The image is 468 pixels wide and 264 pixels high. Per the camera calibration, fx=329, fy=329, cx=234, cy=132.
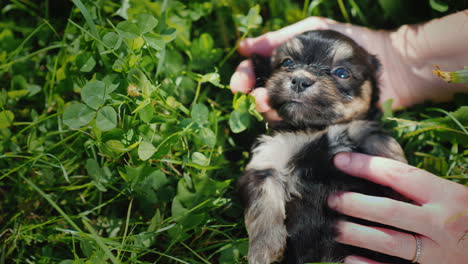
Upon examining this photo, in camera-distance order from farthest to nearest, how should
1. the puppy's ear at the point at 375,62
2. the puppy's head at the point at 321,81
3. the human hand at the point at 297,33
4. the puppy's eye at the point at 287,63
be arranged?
the puppy's ear at the point at 375,62, the human hand at the point at 297,33, the puppy's eye at the point at 287,63, the puppy's head at the point at 321,81

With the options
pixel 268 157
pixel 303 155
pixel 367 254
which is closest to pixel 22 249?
pixel 268 157

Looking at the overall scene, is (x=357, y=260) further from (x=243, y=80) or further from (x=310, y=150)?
(x=243, y=80)

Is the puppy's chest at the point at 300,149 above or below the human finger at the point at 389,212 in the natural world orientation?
above

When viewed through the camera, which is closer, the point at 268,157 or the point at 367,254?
the point at 367,254

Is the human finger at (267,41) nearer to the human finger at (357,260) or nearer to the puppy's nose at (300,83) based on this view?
the puppy's nose at (300,83)

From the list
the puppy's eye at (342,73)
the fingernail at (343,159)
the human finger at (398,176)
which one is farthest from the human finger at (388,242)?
the puppy's eye at (342,73)

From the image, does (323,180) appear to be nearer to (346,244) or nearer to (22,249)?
(346,244)

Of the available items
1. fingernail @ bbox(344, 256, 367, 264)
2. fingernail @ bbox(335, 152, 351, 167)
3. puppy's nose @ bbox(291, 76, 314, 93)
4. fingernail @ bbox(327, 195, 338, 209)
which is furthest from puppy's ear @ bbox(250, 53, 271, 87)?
fingernail @ bbox(344, 256, 367, 264)
